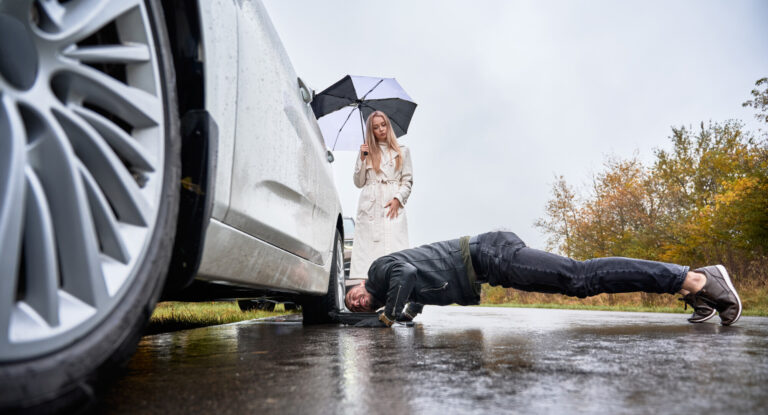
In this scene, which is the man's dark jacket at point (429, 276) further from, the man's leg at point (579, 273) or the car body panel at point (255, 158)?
the car body panel at point (255, 158)

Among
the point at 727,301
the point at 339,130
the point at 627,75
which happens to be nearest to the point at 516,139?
the point at 627,75

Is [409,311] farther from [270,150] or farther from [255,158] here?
[255,158]

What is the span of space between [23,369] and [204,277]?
69cm

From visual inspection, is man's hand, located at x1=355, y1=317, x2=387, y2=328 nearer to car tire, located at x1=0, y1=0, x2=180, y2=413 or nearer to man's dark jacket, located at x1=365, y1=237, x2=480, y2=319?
man's dark jacket, located at x1=365, y1=237, x2=480, y2=319

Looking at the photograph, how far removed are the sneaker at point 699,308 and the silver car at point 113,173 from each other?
2948 millimetres

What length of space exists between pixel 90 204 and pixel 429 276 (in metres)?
2.65

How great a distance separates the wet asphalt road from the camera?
1281 millimetres

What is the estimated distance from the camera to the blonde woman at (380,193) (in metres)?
5.69

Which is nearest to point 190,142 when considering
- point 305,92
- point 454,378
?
point 454,378

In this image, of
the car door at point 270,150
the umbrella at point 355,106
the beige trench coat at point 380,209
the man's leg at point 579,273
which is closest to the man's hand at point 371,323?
the man's leg at point 579,273

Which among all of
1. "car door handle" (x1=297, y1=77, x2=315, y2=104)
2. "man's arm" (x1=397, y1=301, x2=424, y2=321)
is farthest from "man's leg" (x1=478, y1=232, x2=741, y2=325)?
"car door handle" (x1=297, y1=77, x2=315, y2=104)

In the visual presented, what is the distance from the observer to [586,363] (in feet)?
6.37

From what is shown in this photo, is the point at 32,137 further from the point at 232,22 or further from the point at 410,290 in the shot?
the point at 410,290

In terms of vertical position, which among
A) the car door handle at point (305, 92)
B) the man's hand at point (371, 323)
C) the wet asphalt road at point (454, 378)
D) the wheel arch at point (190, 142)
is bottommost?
the wet asphalt road at point (454, 378)
